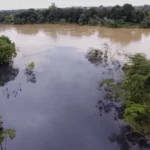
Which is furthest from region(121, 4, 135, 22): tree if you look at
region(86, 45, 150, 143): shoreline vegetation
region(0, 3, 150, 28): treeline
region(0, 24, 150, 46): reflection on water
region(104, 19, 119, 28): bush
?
region(86, 45, 150, 143): shoreline vegetation

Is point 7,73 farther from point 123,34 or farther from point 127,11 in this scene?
point 127,11

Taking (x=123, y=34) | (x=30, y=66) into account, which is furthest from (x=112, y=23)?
(x=30, y=66)

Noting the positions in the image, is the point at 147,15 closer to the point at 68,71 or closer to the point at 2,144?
the point at 68,71

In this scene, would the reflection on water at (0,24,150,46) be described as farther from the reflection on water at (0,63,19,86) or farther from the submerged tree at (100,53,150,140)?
the submerged tree at (100,53,150,140)

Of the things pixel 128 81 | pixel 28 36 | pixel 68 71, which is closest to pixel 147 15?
pixel 28 36

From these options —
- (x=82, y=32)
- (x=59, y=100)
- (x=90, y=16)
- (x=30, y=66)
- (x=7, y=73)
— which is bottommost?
(x=59, y=100)

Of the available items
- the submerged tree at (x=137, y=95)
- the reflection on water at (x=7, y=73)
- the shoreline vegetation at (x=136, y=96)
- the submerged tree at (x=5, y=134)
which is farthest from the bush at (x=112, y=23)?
the submerged tree at (x=5, y=134)

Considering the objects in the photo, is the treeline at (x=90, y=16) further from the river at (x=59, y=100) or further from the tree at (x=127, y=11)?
the river at (x=59, y=100)
